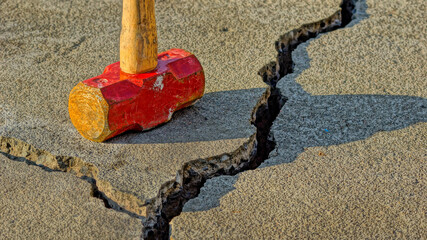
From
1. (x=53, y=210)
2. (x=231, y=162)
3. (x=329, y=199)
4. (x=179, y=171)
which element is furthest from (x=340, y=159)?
(x=53, y=210)

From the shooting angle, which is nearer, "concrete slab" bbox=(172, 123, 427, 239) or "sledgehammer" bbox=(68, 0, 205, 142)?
"concrete slab" bbox=(172, 123, 427, 239)

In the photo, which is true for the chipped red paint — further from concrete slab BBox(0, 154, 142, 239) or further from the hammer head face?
concrete slab BBox(0, 154, 142, 239)

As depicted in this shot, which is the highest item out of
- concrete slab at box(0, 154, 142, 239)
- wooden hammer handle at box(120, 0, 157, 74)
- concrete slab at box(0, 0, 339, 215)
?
wooden hammer handle at box(120, 0, 157, 74)

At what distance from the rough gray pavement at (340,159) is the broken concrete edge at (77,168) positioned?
0.19 m

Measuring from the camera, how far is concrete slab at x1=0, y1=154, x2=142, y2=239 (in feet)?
6.67

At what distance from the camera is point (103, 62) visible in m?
3.14

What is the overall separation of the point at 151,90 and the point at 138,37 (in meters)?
0.23

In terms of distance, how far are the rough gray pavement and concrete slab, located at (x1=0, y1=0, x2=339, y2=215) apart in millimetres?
201

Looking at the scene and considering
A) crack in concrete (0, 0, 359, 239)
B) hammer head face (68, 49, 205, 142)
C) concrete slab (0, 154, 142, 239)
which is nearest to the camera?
concrete slab (0, 154, 142, 239)

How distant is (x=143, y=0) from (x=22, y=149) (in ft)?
2.66

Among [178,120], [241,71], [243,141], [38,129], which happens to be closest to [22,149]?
[38,129]

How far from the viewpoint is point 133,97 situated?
2.42 meters

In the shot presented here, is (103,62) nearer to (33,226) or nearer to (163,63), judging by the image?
(163,63)

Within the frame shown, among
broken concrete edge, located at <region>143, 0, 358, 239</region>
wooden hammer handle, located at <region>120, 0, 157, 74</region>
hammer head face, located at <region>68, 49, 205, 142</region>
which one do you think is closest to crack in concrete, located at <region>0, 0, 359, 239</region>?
broken concrete edge, located at <region>143, 0, 358, 239</region>
